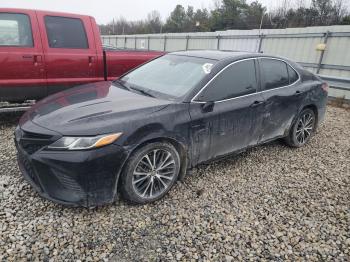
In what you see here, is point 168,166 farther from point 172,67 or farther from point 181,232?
point 172,67

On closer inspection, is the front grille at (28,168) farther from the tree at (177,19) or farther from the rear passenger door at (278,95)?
the tree at (177,19)

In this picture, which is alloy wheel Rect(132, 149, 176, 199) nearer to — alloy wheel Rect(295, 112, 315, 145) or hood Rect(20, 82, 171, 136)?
hood Rect(20, 82, 171, 136)

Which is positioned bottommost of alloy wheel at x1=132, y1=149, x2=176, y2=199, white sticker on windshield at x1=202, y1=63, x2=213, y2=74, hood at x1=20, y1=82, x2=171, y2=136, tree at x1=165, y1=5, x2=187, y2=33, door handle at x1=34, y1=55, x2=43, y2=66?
alloy wheel at x1=132, y1=149, x2=176, y2=199

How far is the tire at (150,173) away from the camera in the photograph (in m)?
2.95

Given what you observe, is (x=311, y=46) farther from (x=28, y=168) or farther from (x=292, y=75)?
(x=28, y=168)

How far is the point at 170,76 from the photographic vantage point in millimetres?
3738

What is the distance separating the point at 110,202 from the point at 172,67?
191 centimetres

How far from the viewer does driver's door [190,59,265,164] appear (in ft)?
11.1

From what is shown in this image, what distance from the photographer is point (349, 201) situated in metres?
3.56

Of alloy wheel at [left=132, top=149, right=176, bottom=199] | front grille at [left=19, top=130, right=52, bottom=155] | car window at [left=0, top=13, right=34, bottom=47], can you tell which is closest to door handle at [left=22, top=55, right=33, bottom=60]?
car window at [left=0, top=13, right=34, bottom=47]

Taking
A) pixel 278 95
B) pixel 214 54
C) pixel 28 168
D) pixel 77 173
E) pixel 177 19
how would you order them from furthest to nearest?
pixel 177 19, pixel 278 95, pixel 214 54, pixel 28 168, pixel 77 173

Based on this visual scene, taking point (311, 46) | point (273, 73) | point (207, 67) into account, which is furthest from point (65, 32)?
point (311, 46)

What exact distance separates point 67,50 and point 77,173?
10.6ft

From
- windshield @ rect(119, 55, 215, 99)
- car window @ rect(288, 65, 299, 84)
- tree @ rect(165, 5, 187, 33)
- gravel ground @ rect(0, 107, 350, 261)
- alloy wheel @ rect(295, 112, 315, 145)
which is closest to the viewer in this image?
gravel ground @ rect(0, 107, 350, 261)
